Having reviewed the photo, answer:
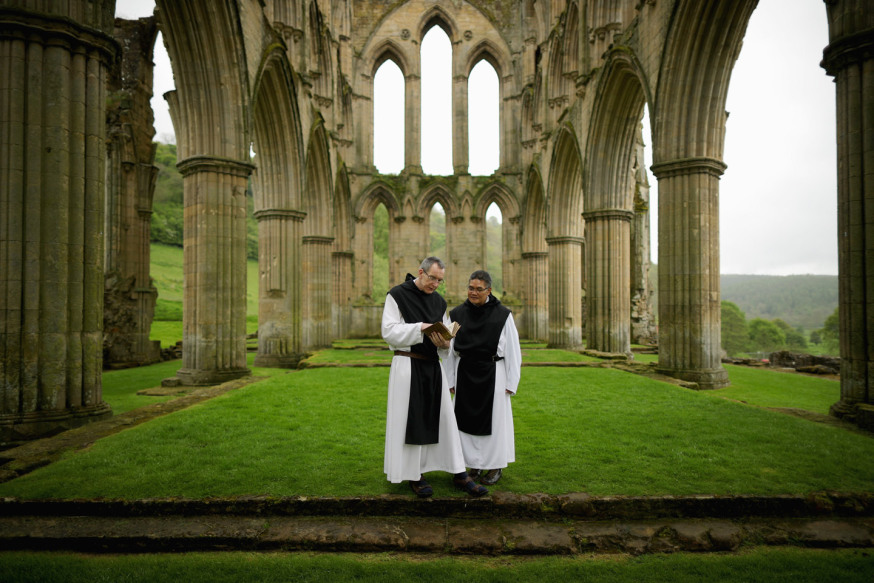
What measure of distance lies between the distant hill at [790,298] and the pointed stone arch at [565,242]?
6351 centimetres

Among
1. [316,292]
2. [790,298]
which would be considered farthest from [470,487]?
[790,298]

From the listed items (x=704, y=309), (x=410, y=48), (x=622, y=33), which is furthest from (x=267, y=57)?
(x=410, y=48)

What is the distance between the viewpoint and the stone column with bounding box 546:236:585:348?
18.1 meters

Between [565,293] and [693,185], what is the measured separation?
867cm

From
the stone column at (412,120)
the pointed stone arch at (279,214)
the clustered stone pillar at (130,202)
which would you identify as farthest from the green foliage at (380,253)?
the pointed stone arch at (279,214)

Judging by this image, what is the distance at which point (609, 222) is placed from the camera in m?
14.5

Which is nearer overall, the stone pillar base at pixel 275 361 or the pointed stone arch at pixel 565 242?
the stone pillar base at pixel 275 361

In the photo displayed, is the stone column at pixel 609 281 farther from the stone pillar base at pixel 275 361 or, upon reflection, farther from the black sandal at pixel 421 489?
the black sandal at pixel 421 489

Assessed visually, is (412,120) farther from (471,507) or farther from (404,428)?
(471,507)

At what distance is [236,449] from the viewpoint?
496cm

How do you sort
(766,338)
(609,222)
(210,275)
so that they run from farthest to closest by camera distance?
(766,338) → (609,222) → (210,275)

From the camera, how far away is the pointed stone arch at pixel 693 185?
970 centimetres

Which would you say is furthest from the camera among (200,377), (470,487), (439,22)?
(439,22)

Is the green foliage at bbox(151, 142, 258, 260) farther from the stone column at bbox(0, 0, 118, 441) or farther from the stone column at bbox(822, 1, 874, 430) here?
the stone column at bbox(822, 1, 874, 430)
